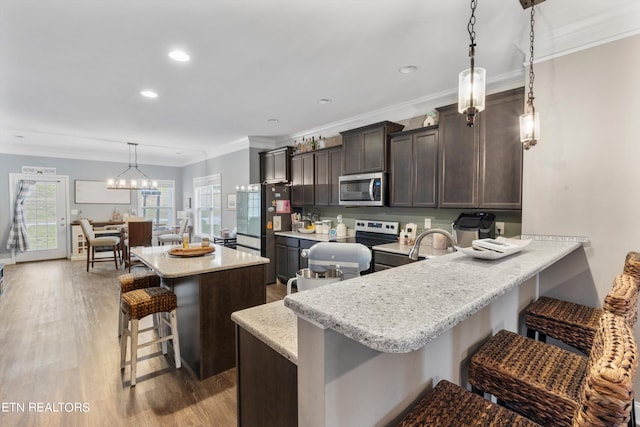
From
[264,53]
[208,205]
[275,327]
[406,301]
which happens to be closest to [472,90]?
[406,301]

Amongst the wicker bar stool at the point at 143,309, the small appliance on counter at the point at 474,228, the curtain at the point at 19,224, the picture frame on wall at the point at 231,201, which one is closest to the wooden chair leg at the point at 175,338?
the wicker bar stool at the point at 143,309

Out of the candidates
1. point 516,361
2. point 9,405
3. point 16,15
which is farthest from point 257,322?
point 16,15

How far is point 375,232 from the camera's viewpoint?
4180mm

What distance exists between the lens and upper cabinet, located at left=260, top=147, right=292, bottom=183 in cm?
520

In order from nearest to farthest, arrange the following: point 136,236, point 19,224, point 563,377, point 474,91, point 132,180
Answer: point 563,377 → point 474,91 → point 136,236 → point 19,224 → point 132,180

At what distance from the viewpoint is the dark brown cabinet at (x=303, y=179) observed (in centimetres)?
483

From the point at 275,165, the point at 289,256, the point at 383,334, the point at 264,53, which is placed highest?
the point at 264,53

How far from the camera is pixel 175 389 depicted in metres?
2.26

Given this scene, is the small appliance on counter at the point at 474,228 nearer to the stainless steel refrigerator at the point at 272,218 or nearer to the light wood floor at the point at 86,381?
the light wood floor at the point at 86,381

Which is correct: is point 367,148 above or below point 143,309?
above

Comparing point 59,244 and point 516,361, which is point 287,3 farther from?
point 59,244

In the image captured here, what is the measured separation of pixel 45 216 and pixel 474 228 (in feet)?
28.7

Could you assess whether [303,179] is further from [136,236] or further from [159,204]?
[159,204]

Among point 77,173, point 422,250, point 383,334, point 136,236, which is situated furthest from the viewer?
point 77,173
